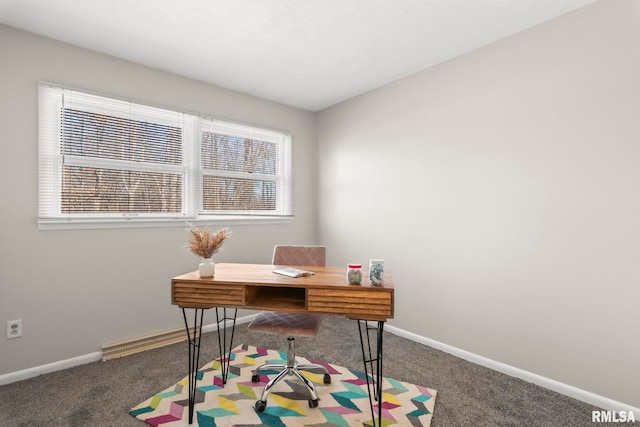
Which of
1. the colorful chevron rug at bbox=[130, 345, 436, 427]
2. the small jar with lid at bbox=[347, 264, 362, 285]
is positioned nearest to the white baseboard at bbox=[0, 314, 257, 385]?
the colorful chevron rug at bbox=[130, 345, 436, 427]

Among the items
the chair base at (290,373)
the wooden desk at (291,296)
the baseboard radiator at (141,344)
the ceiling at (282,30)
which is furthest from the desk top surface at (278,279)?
the ceiling at (282,30)

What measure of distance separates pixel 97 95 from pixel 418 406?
331 centimetres

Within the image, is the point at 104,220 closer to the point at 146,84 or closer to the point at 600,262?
the point at 146,84

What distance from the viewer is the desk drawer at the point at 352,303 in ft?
4.88

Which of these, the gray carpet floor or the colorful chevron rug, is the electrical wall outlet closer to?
the gray carpet floor

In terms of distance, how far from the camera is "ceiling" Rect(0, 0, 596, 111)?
191cm

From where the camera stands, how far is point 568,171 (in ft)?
6.50

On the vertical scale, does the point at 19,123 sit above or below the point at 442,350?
above

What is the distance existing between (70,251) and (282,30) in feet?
A: 7.74

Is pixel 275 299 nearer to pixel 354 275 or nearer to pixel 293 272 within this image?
pixel 293 272

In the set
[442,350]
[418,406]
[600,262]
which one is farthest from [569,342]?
[418,406]

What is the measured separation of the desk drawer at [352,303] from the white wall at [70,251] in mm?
1821

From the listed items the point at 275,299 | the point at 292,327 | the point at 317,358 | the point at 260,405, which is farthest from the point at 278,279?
the point at 317,358

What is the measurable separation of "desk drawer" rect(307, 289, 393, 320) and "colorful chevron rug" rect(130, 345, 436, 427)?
0.70m
